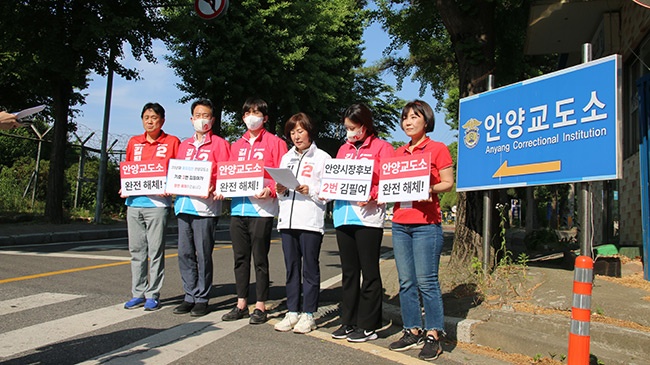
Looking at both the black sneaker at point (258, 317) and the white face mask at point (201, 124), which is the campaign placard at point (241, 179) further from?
the black sneaker at point (258, 317)

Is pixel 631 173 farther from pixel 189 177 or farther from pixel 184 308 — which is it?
pixel 184 308

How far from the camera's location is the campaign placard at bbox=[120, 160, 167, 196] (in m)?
5.48

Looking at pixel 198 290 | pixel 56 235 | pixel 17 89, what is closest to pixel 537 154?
pixel 198 290

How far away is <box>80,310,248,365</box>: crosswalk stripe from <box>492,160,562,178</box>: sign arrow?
9.35ft

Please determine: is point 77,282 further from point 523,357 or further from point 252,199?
point 523,357

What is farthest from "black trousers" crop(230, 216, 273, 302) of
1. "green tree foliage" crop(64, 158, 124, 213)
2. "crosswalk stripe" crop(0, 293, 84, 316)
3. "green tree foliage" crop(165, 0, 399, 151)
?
"green tree foliage" crop(64, 158, 124, 213)

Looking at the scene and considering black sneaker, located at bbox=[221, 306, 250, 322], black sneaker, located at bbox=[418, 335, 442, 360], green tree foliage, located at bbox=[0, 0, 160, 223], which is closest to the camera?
black sneaker, located at bbox=[418, 335, 442, 360]

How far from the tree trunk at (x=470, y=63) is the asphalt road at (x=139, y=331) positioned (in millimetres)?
1746

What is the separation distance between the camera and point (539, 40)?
35.5 feet

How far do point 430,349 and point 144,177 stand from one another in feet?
10.7

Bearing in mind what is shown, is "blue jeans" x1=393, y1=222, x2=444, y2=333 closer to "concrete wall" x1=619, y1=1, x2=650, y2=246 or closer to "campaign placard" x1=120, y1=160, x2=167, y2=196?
"campaign placard" x1=120, y1=160, x2=167, y2=196

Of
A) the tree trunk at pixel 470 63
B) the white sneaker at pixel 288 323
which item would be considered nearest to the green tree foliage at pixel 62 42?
the tree trunk at pixel 470 63

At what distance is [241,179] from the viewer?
507cm

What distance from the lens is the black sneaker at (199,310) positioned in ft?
17.2
